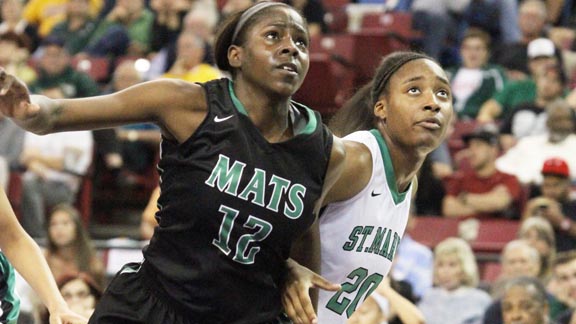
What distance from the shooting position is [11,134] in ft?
30.6

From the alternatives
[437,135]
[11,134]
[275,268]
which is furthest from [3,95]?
[11,134]

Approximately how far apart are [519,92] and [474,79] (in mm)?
492

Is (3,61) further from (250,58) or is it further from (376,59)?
(250,58)

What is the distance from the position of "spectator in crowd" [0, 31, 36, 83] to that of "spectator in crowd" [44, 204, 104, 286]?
3.50 metres

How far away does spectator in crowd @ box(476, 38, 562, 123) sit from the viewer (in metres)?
9.48

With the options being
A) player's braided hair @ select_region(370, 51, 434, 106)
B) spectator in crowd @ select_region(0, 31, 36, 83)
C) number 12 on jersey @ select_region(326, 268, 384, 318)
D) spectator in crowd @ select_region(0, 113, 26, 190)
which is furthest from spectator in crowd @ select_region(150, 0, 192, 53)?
number 12 on jersey @ select_region(326, 268, 384, 318)

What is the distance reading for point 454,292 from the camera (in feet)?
23.1

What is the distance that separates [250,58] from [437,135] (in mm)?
809

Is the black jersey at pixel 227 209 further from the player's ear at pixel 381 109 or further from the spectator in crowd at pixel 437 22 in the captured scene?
the spectator in crowd at pixel 437 22

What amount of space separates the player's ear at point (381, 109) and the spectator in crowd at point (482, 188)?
4072mm

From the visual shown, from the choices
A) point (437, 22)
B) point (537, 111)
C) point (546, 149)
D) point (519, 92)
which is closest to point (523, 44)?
point (519, 92)

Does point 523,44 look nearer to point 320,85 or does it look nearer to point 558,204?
point 320,85

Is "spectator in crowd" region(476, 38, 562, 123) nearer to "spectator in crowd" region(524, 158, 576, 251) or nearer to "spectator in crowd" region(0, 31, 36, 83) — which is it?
"spectator in crowd" region(524, 158, 576, 251)

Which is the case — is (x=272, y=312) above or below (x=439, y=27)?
below
